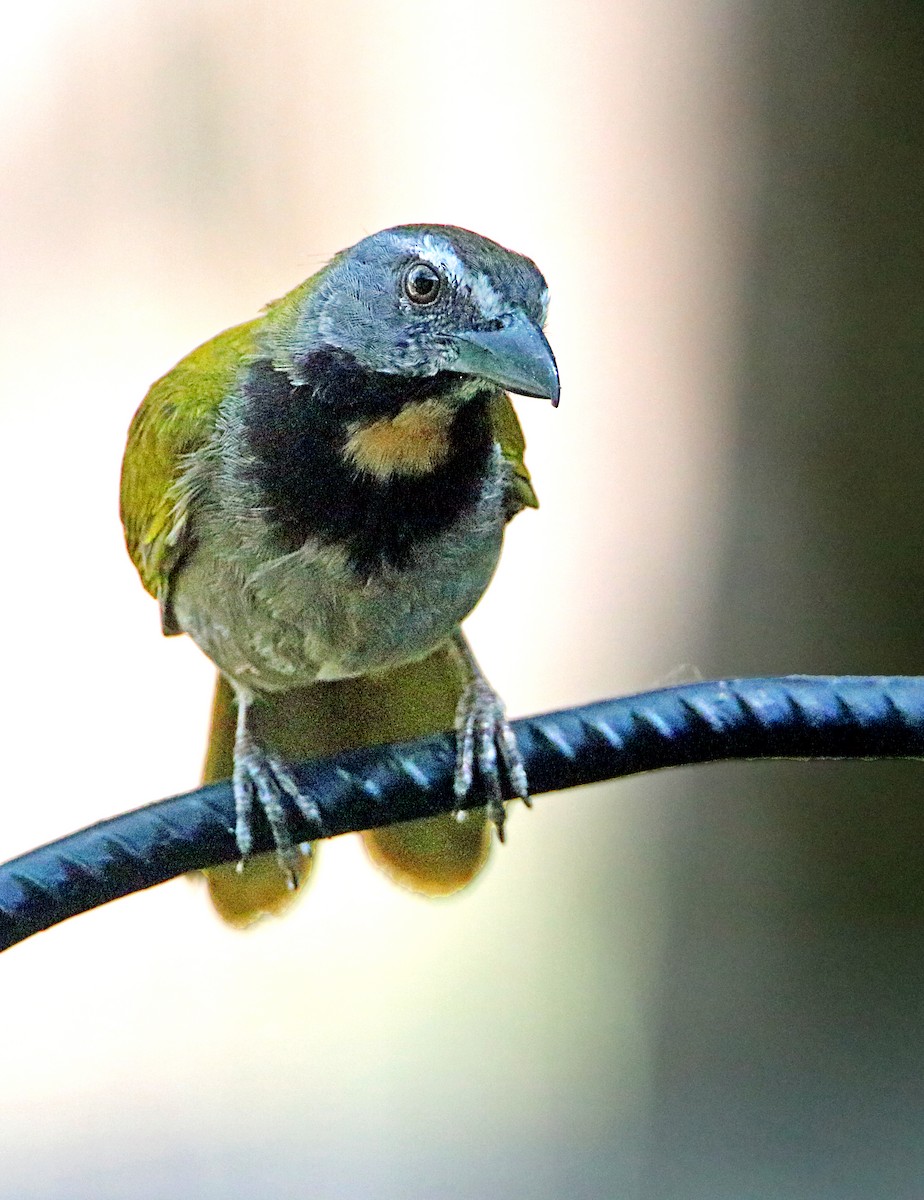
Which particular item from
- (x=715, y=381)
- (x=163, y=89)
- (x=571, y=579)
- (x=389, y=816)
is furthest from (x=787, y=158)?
(x=389, y=816)

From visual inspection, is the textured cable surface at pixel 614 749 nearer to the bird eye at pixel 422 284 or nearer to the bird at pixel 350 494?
the bird at pixel 350 494

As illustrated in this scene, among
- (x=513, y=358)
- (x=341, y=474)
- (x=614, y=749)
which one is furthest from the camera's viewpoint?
(x=341, y=474)

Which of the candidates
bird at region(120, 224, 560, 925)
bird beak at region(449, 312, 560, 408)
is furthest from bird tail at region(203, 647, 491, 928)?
bird beak at region(449, 312, 560, 408)

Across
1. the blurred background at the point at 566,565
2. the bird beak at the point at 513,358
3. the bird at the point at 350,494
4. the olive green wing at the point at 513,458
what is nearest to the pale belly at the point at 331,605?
the bird at the point at 350,494

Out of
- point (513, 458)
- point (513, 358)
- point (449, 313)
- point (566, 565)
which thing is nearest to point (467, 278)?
point (449, 313)

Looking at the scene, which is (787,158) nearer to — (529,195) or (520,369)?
(529,195)

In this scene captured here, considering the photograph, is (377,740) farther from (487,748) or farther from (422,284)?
(422,284)
